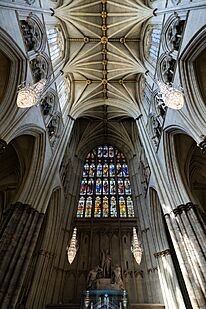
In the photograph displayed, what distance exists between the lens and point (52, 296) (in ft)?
37.4

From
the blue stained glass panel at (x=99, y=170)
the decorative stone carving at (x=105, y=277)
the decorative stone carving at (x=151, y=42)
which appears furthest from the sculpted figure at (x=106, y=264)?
the decorative stone carving at (x=151, y=42)

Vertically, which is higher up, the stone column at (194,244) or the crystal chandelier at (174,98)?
the crystal chandelier at (174,98)

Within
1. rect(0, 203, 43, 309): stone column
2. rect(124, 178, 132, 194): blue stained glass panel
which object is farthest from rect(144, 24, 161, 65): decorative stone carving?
rect(0, 203, 43, 309): stone column

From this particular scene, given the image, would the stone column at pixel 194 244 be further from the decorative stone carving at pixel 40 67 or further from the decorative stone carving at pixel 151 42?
the decorative stone carving at pixel 151 42

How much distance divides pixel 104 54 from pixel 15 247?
13.1 metres

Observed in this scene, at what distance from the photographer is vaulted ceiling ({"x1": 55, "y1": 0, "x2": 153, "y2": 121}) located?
1316 cm

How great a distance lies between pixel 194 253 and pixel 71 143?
13.1 m

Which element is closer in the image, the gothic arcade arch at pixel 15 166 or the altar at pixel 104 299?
the altar at pixel 104 299

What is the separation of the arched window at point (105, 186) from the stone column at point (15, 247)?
271 inches

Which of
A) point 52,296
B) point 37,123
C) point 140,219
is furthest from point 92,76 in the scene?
point 52,296

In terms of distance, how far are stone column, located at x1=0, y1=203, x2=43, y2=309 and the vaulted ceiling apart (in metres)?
8.88

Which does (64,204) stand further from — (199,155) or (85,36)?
(85,36)

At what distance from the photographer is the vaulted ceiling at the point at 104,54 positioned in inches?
518

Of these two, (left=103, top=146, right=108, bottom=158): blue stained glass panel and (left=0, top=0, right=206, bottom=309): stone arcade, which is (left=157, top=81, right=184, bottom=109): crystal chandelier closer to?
(left=0, top=0, right=206, bottom=309): stone arcade
